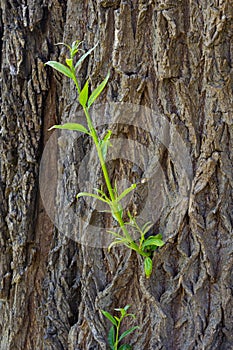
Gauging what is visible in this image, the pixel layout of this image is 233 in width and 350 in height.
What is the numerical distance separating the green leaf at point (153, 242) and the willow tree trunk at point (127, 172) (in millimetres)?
42

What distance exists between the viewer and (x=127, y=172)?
134 cm

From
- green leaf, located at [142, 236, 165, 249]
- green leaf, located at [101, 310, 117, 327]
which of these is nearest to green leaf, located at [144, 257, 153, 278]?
green leaf, located at [142, 236, 165, 249]

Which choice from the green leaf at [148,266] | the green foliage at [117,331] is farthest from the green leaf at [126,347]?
the green leaf at [148,266]

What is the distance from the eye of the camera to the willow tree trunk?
48.6 inches

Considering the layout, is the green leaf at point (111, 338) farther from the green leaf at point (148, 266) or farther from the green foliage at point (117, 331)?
the green leaf at point (148, 266)

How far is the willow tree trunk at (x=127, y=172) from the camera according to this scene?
1.23 metres

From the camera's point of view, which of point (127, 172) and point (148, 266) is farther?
point (127, 172)

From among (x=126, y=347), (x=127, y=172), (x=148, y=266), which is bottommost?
(x=126, y=347)

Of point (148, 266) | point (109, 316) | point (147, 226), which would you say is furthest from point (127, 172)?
point (109, 316)

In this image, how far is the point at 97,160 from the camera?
1.36m

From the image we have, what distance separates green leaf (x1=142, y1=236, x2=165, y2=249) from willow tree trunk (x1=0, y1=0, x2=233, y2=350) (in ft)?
0.14

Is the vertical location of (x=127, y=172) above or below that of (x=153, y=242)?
above

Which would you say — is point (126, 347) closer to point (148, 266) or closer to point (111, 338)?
point (111, 338)

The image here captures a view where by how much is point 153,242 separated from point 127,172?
0.21 m
